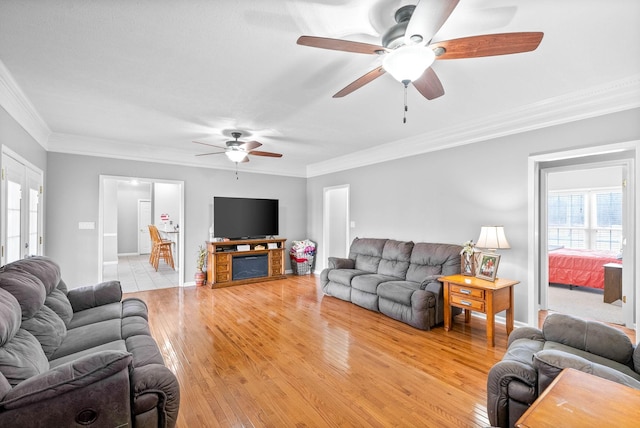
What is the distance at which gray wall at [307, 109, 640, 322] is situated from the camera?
11.0 ft

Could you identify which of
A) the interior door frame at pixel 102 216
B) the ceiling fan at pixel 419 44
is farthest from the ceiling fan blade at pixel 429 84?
the interior door frame at pixel 102 216

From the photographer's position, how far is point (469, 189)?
167 inches

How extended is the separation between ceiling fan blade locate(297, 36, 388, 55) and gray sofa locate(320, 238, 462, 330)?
2794 millimetres

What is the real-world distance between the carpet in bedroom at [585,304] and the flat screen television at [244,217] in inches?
204

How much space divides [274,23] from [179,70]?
1113mm

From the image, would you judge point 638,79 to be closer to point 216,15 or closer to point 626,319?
point 626,319

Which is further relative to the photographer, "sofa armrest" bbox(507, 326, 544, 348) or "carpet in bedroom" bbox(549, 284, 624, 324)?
"carpet in bedroom" bbox(549, 284, 624, 324)

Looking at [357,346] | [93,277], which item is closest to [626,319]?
[357,346]

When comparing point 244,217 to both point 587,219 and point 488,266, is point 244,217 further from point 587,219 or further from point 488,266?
point 587,219

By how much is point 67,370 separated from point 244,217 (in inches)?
201

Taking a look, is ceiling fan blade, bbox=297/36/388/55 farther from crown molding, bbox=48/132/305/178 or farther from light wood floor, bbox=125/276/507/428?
crown molding, bbox=48/132/305/178

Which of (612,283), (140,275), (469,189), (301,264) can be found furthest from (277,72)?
(140,275)

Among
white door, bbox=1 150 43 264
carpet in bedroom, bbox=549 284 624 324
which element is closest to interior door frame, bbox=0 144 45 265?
white door, bbox=1 150 43 264

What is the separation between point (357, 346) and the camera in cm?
315
